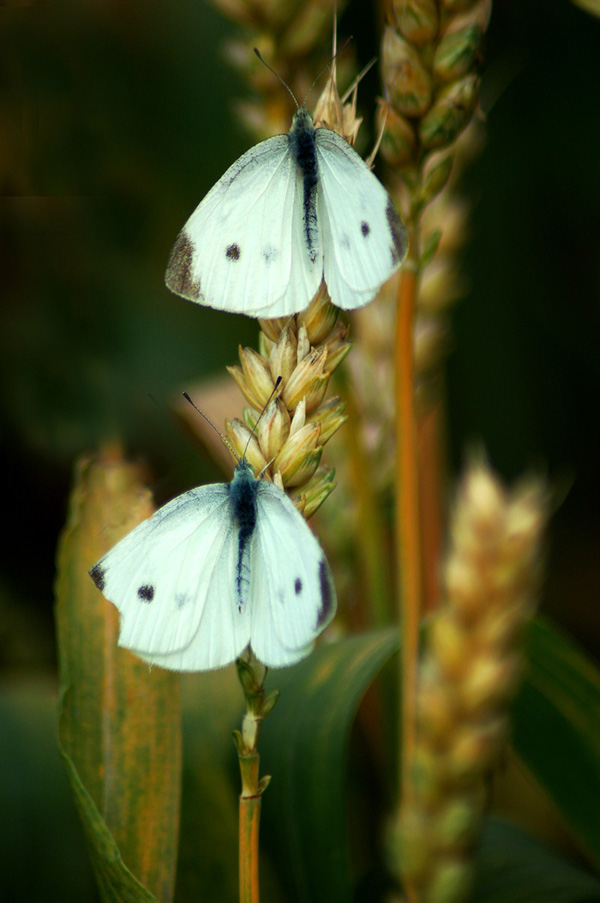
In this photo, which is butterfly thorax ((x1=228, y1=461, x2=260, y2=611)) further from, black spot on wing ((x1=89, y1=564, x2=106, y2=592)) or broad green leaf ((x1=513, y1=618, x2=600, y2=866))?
broad green leaf ((x1=513, y1=618, x2=600, y2=866))

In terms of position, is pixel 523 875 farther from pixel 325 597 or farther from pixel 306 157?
pixel 306 157

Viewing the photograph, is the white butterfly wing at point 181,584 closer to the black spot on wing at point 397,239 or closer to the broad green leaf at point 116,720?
the broad green leaf at point 116,720

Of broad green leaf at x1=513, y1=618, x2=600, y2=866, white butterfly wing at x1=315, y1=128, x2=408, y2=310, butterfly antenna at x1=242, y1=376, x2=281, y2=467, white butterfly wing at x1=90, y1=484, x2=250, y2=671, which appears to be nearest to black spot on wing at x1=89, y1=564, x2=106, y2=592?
white butterfly wing at x1=90, y1=484, x2=250, y2=671

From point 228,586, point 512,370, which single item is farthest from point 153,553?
point 512,370

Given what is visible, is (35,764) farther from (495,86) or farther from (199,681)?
(495,86)

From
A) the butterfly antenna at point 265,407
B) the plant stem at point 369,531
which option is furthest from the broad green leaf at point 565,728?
the butterfly antenna at point 265,407

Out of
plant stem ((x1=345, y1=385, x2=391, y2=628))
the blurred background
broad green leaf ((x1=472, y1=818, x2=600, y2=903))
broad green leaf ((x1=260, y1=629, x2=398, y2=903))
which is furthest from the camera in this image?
the blurred background
